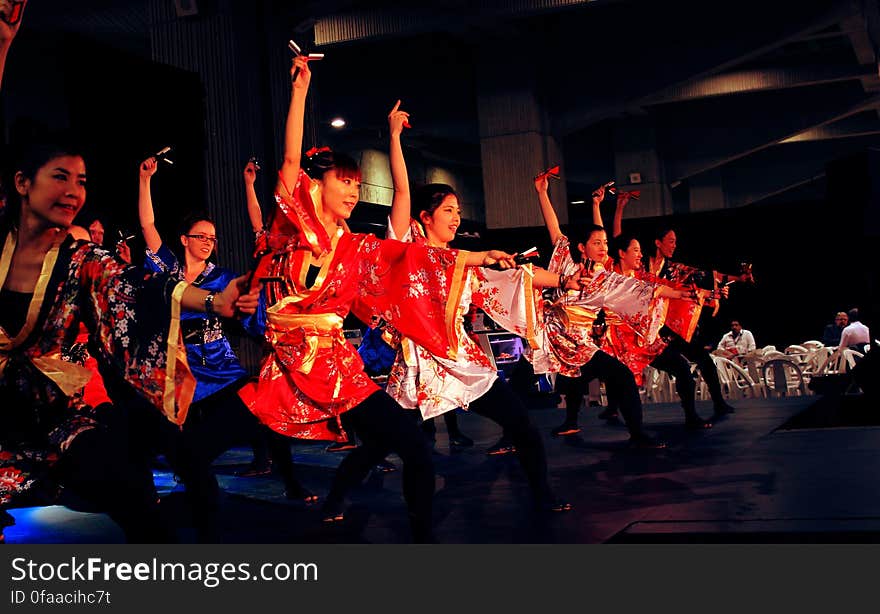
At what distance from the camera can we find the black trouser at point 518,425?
11.3 feet

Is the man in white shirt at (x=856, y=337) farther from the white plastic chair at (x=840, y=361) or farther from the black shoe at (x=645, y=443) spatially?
the black shoe at (x=645, y=443)

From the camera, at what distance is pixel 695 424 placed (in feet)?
19.0

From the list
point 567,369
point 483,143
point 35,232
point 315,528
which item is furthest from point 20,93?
point 35,232

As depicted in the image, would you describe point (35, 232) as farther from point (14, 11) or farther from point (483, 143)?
point (483, 143)

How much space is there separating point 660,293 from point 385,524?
8.21ft

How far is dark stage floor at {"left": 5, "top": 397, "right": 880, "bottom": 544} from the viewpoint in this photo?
10.1 feet

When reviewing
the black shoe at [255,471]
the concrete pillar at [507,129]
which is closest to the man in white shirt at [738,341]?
the concrete pillar at [507,129]

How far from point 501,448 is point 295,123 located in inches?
108

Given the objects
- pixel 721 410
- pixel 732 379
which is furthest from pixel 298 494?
pixel 732 379

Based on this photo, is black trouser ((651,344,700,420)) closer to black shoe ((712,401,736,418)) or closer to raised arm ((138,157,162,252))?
black shoe ((712,401,736,418))

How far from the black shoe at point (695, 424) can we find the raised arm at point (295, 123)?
3386 mm

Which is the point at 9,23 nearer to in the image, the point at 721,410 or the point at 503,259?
the point at 503,259

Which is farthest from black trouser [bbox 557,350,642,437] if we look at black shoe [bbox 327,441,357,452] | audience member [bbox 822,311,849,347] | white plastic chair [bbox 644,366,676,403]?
audience member [bbox 822,311,849,347]

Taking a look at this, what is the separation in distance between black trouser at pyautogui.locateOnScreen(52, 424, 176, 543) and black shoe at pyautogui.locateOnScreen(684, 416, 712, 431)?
422 centimetres
